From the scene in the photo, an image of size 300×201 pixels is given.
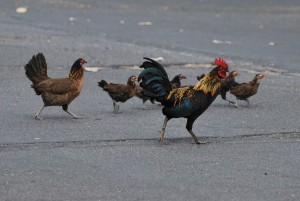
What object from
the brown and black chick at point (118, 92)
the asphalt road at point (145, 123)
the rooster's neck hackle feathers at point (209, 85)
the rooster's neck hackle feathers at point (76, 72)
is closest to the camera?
the asphalt road at point (145, 123)

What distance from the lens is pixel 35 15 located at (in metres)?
24.5

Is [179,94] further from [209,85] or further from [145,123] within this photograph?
[145,123]

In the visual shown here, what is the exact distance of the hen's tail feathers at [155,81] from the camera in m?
10.0

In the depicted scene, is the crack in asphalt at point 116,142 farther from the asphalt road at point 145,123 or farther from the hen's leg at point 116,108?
the hen's leg at point 116,108

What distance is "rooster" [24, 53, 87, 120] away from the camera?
11703mm

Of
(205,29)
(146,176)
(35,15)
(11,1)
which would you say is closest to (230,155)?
(146,176)

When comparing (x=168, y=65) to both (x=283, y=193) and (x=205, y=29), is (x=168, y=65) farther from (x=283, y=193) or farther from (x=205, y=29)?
(x=283, y=193)

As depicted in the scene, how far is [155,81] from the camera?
10.0 metres

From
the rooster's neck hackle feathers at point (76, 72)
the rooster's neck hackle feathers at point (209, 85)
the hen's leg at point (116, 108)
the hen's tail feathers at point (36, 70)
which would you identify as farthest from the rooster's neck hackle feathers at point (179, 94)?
the hen's tail feathers at point (36, 70)

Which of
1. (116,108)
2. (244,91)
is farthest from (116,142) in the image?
(244,91)

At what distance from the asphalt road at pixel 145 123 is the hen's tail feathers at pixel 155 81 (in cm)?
60

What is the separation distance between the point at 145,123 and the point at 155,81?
1.49 m

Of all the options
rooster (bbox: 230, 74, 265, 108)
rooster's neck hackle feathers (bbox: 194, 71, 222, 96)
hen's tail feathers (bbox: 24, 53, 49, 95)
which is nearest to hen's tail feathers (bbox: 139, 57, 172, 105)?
rooster's neck hackle feathers (bbox: 194, 71, 222, 96)

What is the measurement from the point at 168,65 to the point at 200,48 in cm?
237
